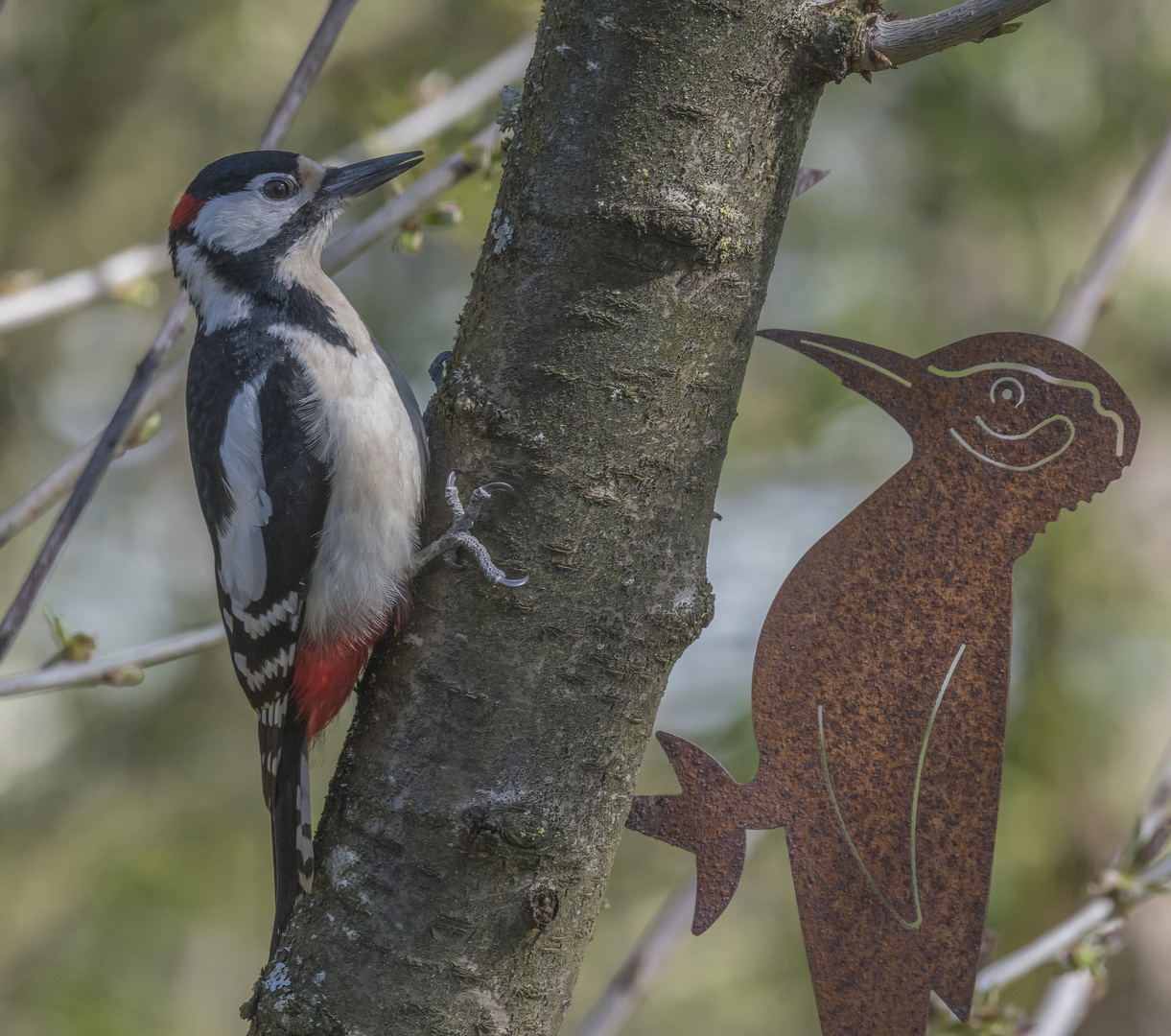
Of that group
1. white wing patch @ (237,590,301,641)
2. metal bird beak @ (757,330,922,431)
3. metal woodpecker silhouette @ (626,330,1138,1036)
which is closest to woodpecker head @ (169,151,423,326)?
white wing patch @ (237,590,301,641)

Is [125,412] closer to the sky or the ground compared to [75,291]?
closer to the ground

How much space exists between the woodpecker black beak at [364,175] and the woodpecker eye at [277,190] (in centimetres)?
7

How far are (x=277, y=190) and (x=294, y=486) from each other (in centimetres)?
68

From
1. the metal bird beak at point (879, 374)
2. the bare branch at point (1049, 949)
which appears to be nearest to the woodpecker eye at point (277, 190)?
the metal bird beak at point (879, 374)

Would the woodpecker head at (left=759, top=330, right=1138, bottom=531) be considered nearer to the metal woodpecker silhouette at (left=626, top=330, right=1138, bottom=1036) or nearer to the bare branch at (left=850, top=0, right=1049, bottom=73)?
the metal woodpecker silhouette at (left=626, top=330, right=1138, bottom=1036)

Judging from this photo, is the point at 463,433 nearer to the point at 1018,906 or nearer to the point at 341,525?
the point at 341,525

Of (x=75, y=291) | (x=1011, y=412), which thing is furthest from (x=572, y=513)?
(x=75, y=291)

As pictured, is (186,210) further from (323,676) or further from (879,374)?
(879,374)

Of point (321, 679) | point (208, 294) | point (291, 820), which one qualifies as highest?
point (208, 294)

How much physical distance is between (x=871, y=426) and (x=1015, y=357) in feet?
9.72

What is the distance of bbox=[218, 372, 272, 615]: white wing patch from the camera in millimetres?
1721

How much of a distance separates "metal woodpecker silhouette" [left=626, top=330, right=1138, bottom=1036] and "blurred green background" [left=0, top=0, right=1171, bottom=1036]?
1.72 m

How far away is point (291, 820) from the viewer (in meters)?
1.58

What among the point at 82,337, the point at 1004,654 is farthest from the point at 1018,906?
the point at 82,337
